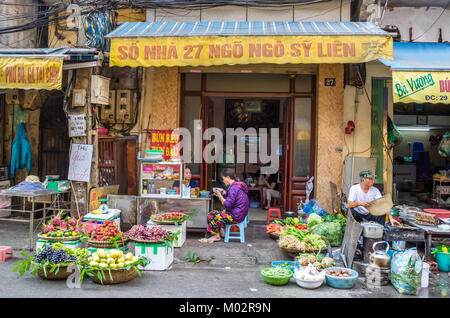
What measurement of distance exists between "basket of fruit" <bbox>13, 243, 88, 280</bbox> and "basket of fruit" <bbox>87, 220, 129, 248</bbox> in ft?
1.72

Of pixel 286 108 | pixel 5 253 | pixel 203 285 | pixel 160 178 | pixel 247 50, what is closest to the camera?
pixel 203 285

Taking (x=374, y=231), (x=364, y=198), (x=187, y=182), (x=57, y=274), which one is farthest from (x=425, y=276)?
(x=57, y=274)

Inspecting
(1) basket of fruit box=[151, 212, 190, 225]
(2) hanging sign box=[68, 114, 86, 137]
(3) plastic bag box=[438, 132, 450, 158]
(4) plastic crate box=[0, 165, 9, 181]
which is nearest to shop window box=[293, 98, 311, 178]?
(1) basket of fruit box=[151, 212, 190, 225]

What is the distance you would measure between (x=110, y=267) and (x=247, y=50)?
4.78 meters

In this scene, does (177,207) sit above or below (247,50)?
below

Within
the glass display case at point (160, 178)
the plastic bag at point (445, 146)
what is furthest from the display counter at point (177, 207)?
the plastic bag at point (445, 146)

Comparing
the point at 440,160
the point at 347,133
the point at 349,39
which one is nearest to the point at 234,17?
the point at 349,39

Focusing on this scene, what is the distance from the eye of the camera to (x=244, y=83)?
10.7 m

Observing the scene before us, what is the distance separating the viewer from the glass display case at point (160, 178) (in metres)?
9.29

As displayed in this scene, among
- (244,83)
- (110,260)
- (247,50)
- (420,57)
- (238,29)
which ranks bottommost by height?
(110,260)

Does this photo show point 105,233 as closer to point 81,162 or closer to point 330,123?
point 81,162

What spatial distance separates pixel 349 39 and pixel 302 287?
4750 mm

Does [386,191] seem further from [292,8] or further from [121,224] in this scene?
[121,224]

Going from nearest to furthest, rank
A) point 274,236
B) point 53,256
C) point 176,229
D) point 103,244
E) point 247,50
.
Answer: point 53,256 < point 103,244 < point 247,50 < point 176,229 < point 274,236
